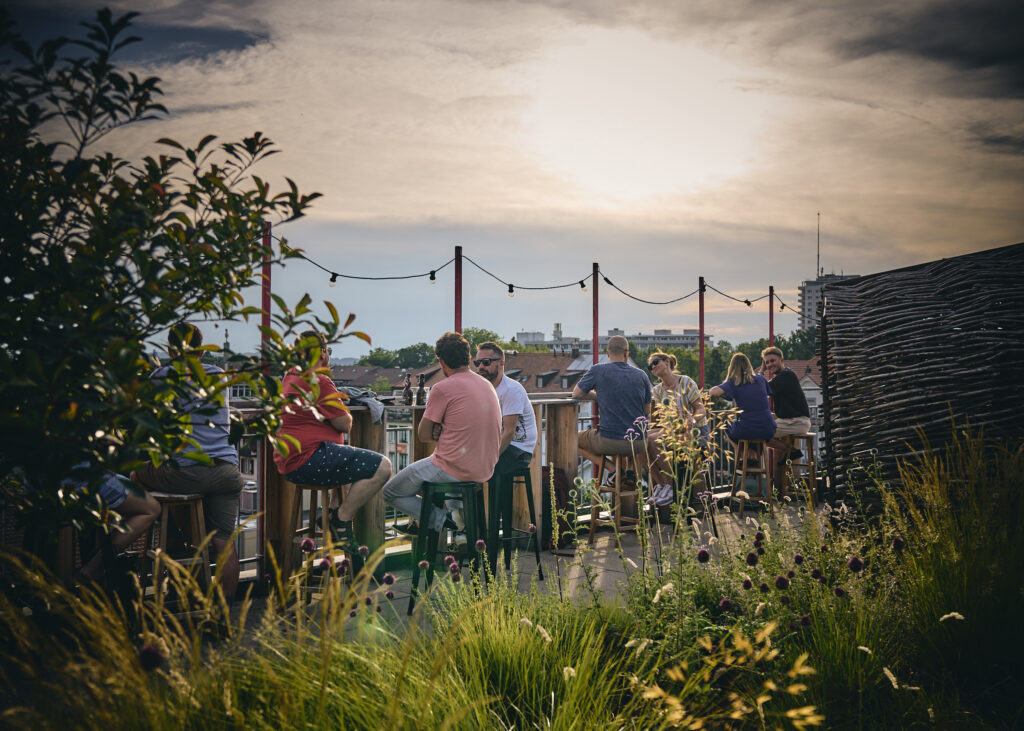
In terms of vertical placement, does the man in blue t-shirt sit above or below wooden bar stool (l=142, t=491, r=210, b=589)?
above

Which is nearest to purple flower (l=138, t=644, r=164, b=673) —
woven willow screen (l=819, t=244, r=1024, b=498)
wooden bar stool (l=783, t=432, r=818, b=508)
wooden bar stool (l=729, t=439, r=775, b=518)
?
woven willow screen (l=819, t=244, r=1024, b=498)

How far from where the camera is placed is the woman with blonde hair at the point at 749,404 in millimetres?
6969

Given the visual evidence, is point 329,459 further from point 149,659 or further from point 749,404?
point 749,404

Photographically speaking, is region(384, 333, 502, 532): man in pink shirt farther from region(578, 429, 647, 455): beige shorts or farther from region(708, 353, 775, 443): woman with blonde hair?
region(708, 353, 775, 443): woman with blonde hair

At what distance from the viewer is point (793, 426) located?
24.1ft

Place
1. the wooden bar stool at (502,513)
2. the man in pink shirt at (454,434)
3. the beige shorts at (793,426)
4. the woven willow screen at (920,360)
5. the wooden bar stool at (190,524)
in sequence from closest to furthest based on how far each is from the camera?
the woven willow screen at (920,360), the wooden bar stool at (190,524), the man in pink shirt at (454,434), the wooden bar stool at (502,513), the beige shorts at (793,426)

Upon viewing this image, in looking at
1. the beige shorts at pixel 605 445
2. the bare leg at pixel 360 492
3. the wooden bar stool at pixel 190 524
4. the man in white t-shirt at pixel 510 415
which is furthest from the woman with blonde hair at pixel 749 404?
the wooden bar stool at pixel 190 524

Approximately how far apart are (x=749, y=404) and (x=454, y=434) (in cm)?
407

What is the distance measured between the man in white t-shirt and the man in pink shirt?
58 cm

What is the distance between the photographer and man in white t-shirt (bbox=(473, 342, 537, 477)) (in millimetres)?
4727

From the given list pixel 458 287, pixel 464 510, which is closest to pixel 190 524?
pixel 464 510

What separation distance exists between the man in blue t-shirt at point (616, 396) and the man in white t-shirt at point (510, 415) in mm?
892

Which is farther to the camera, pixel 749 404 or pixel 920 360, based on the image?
pixel 749 404

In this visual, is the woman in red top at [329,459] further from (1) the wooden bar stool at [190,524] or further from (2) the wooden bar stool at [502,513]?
(2) the wooden bar stool at [502,513]
